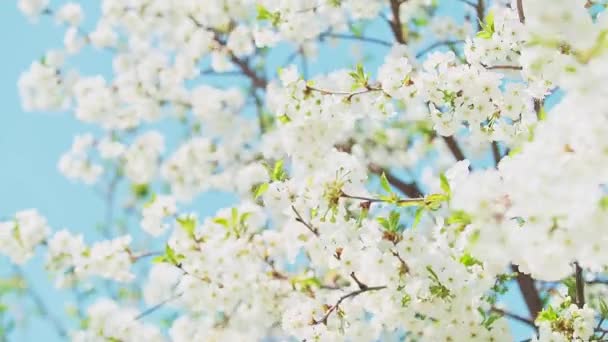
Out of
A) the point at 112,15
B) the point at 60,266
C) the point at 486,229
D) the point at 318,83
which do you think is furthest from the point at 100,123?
the point at 486,229

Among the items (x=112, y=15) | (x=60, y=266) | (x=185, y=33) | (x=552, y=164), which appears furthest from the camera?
(x=112, y=15)

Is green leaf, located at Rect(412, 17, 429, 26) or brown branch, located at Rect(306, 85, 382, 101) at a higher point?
brown branch, located at Rect(306, 85, 382, 101)

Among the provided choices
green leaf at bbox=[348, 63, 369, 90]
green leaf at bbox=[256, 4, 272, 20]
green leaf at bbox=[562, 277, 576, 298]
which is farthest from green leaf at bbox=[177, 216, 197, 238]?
green leaf at bbox=[562, 277, 576, 298]

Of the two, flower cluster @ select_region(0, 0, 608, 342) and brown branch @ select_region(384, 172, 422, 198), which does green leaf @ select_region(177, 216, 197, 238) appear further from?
brown branch @ select_region(384, 172, 422, 198)

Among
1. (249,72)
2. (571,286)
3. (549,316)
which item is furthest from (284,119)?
(249,72)

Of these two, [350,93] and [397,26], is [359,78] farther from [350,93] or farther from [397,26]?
[397,26]

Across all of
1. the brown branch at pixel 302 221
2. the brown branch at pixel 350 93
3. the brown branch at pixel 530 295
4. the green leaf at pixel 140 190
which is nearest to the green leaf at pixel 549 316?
the brown branch at pixel 302 221

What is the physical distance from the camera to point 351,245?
3.96 meters

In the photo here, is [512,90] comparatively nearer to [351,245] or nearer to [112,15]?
[351,245]

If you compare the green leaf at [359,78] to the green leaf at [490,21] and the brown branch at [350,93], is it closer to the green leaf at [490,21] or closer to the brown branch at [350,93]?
the brown branch at [350,93]

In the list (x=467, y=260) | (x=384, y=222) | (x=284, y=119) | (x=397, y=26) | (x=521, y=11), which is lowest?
(x=467, y=260)

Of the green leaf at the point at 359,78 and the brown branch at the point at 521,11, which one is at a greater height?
the brown branch at the point at 521,11

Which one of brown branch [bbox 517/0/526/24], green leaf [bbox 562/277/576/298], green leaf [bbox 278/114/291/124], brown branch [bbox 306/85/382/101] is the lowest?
green leaf [bbox 562/277/576/298]

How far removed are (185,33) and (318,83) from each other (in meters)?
3.69
